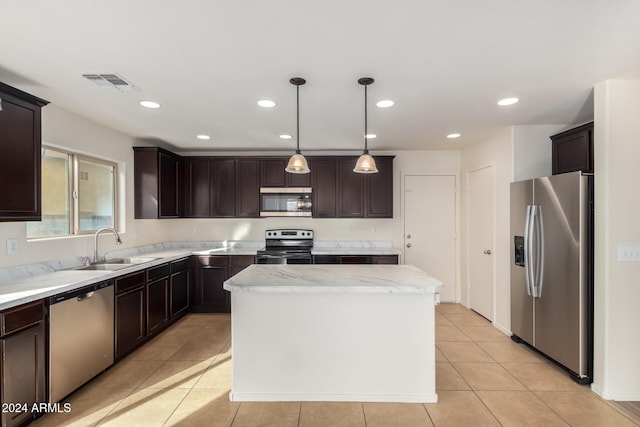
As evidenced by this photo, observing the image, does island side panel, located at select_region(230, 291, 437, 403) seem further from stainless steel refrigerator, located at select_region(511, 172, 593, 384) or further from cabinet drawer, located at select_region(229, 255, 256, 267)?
cabinet drawer, located at select_region(229, 255, 256, 267)

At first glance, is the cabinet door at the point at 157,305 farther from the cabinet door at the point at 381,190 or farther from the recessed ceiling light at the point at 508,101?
the recessed ceiling light at the point at 508,101

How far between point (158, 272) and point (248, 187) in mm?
1747

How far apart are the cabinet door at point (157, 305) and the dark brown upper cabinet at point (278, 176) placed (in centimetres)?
192

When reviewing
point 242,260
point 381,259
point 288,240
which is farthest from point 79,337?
point 381,259

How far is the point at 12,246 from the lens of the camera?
2.56 m

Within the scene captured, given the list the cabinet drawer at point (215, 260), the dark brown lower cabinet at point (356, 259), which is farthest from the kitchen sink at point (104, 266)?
the dark brown lower cabinet at point (356, 259)

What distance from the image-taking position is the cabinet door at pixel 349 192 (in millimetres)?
4785

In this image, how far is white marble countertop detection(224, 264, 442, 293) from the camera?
7.35 feet

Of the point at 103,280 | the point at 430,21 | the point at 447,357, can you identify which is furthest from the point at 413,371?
the point at 103,280

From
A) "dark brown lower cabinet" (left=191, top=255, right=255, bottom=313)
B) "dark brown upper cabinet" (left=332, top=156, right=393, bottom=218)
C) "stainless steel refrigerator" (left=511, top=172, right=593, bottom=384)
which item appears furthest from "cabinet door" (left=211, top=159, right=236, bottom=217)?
"stainless steel refrigerator" (left=511, top=172, right=593, bottom=384)

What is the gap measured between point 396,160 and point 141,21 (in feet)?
13.1

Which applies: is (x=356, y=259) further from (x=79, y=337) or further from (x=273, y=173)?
(x=79, y=337)

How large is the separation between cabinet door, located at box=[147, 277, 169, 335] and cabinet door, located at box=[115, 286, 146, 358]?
12cm

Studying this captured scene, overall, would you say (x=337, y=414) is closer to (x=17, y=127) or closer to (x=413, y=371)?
(x=413, y=371)
